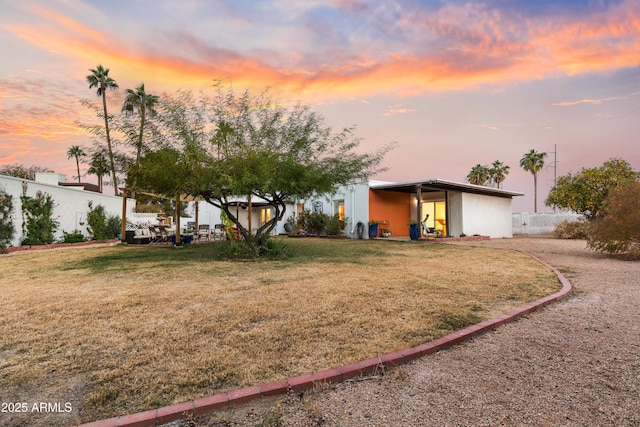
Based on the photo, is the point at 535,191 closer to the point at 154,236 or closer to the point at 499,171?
the point at 499,171

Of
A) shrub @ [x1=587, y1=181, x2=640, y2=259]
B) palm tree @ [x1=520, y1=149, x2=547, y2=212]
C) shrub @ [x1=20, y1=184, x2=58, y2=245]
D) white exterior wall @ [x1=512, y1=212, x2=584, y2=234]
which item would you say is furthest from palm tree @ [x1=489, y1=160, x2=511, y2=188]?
shrub @ [x1=20, y1=184, x2=58, y2=245]

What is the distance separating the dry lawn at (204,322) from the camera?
→ 231 cm

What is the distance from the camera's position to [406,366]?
2.62 meters

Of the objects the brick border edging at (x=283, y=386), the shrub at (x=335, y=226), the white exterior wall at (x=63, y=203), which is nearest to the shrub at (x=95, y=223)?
the white exterior wall at (x=63, y=203)

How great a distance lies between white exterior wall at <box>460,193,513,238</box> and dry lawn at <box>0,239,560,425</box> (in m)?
11.4

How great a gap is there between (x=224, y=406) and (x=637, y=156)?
2846 centimetres

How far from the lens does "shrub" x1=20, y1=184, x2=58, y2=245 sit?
38.7ft

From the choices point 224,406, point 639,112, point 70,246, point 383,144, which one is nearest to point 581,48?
point 383,144

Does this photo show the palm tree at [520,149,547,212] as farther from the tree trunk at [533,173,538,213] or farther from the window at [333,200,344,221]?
the window at [333,200,344,221]

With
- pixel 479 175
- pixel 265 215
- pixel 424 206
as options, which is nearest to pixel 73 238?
pixel 265 215

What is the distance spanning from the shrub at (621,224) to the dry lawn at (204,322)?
441 centimetres

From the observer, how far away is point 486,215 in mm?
19312

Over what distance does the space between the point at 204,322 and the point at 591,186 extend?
2462cm

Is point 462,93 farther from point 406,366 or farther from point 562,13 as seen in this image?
point 406,366
